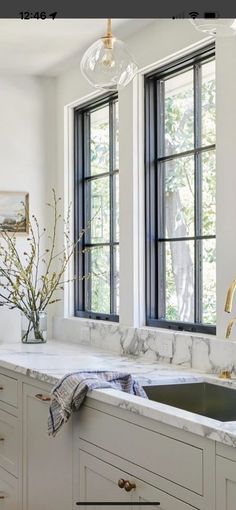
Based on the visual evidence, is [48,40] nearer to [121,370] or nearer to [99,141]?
[99,141]

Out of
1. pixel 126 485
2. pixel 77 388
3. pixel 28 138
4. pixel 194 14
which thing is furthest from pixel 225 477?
pixel 28 138

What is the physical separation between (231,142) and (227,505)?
174cm

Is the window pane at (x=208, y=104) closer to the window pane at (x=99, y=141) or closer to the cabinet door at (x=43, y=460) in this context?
the window pane at (x=99, y=141)

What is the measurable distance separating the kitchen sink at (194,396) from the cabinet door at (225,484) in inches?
38.2

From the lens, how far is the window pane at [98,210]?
488 cm

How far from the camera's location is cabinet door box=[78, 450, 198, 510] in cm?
251

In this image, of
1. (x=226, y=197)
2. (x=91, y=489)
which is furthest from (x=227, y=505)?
(x=226, y=197)

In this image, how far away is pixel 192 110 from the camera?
13.1ft

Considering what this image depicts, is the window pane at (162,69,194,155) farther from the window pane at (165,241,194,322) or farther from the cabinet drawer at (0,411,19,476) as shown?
the cabinet drawer at (0,411,19,476)

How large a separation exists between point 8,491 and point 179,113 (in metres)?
2.16

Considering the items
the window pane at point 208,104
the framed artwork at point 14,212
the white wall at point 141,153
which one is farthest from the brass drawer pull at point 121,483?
the framed artwork at point 14,212

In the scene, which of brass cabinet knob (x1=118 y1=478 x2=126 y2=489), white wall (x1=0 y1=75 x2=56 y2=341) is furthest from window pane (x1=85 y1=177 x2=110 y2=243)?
brass cabinet knob (x1=118 y1=478 x2=126 y2=489)

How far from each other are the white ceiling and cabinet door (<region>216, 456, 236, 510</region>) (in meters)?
2.60

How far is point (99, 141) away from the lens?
195 inches
